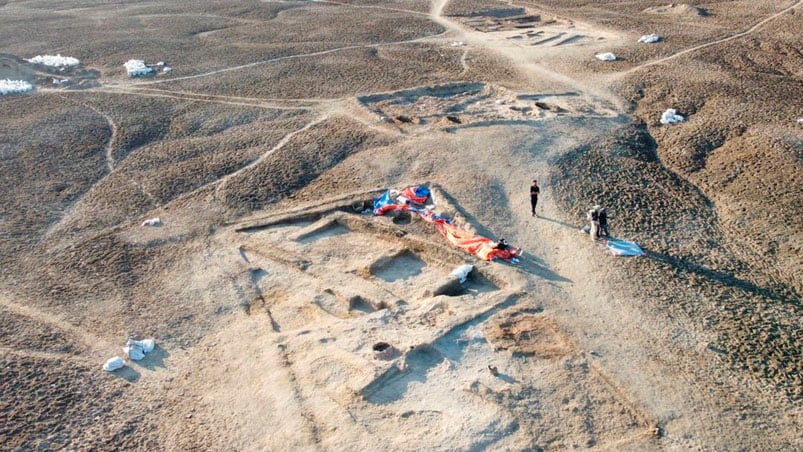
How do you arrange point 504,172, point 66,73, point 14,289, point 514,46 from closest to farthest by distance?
point 14,289, point 504,172, point 66,73, point 514,46

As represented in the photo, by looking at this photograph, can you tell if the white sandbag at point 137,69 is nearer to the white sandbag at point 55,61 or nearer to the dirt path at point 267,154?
the white sandbag at point 55,61

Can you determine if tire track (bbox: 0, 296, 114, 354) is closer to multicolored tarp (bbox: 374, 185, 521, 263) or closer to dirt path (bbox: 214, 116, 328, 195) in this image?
dirt path (bbox: 214, 116, 328, 195)

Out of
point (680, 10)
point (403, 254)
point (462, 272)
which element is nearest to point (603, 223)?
point (462, 272)

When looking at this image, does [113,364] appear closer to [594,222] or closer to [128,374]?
[128,374]

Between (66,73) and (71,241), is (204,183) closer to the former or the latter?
(71,241)

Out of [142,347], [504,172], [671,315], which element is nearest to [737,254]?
[671,315]

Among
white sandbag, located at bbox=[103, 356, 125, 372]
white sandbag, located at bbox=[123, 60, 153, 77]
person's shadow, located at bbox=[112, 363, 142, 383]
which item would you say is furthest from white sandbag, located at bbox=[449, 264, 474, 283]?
white sandbag, located at bbox=[123, 60, 153, 77]

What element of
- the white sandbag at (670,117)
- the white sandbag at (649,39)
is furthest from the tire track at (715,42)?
the white sandbag at (670,117)
